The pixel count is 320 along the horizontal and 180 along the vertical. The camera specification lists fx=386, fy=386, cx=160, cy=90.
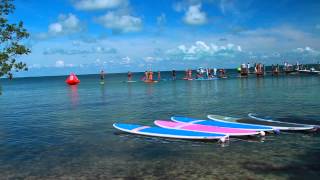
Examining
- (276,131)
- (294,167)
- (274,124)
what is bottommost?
(294,167)

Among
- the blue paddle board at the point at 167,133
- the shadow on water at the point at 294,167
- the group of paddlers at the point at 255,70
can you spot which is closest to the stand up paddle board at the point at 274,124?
the blue paddle board at the point at 167,133

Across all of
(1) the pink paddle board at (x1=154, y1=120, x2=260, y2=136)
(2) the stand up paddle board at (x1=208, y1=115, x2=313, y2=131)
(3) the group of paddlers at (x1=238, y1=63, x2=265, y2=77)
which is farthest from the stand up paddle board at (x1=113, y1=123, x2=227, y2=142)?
(3) the group of paddlers at (x1=238, y1=63, x2=265, y2=77)

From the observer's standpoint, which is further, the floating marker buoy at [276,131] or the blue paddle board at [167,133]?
the floating marker buoy at [276,131]

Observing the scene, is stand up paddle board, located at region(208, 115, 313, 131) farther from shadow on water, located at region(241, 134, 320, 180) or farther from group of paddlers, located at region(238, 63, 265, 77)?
group of paddlers, located at region(238, 63, 265, 77)

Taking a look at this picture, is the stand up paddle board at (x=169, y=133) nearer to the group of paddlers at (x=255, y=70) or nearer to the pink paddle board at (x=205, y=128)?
the pink paddle board at (x=205, y=128)

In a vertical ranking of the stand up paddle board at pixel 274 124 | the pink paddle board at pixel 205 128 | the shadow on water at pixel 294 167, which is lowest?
the shadow on water at pixel 294 167

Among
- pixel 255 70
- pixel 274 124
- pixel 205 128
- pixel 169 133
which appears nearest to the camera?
pixel 169 133

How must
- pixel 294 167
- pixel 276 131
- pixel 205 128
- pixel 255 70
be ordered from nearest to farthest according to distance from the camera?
pixel 294 167
pixel 276 131
pixel 205 128
pixel 255 70

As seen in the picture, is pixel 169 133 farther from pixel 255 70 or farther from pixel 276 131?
pixel 255 70

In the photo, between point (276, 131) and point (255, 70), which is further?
point (255, 70)

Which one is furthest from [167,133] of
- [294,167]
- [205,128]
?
[294,167]

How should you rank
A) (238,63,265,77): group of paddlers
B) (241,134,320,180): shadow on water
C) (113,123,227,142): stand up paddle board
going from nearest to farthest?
(241,134,320,180): shadow on water → (113,123,227,142): stand up paddle board → (238,63,265,77): group of paddlers

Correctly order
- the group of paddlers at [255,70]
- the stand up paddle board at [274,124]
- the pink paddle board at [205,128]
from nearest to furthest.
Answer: the pink paddle board at [205,128] → the stand up paddle board at [274,124] → the group of paddlers at [255,70]

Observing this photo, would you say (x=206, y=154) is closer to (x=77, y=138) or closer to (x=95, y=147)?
(x=95, y=147)
